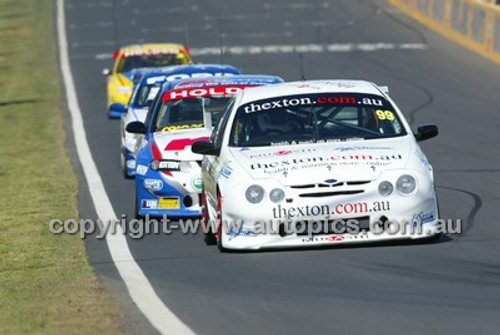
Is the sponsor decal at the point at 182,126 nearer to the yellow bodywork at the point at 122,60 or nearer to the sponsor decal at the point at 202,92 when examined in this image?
the sponsor decal at the point at 202,92

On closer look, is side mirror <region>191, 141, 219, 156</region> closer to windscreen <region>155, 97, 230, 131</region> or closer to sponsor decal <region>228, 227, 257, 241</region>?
sponsor decal <region>228, 227, 257, 241</region>

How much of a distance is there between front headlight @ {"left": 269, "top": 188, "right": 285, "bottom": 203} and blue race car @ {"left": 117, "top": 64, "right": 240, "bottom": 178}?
730 cm

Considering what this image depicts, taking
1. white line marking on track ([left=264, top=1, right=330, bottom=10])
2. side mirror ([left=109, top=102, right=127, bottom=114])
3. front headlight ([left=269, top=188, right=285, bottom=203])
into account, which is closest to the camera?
front headlight ([left=269, top=188, right=285, bottom=203])

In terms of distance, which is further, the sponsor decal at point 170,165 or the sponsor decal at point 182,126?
the sponsor decal at point 182,126

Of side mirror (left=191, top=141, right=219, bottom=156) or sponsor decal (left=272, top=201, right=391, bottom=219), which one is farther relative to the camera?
side mirror (left=191, top=141, right=219, bottom=156)

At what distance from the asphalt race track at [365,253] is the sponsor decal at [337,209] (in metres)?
0.34

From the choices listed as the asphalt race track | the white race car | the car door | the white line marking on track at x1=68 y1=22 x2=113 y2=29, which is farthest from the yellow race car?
the white line marking on track at x1=68 y1=22 x2=113 y2=29

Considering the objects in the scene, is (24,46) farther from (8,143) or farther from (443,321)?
(443,321)

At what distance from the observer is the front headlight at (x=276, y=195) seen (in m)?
11.8

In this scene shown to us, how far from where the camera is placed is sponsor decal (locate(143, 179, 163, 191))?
14.7 metres

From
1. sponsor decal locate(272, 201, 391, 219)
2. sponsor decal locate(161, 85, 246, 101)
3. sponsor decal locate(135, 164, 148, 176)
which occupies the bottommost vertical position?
sponsor decal locate(135, 164, 148, 176)

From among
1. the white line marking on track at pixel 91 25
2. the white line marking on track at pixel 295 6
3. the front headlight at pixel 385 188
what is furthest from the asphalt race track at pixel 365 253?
the white line marking on track at pixel 295 6

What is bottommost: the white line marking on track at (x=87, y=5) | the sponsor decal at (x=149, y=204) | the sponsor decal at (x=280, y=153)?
the sponsor decal at (x=149, y=204)

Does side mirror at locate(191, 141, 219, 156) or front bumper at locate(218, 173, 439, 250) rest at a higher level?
side mirror at locate(191, 141, 219, 156)
